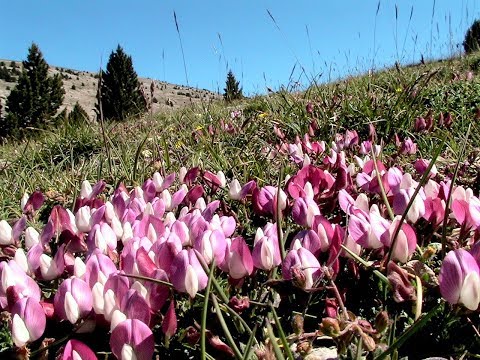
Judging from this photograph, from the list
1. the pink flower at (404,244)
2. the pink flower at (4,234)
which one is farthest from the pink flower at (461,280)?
the pink flower at (4,234)

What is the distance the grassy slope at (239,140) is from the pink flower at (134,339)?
127 cm

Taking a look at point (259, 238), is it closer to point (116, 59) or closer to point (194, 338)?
point (194, 338)

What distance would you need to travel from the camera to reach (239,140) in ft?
10.7

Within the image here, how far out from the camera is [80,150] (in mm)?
4141

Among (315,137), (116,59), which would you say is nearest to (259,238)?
(315,137)

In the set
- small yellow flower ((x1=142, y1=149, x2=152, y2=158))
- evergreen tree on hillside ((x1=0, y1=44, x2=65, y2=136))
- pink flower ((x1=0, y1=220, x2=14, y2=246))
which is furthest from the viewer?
evergreen tree on hillside ((x1=0, y1=44, x2=65, y2=136))

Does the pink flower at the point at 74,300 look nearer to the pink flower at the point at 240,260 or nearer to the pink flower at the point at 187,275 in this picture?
the pink flower at the point at 187,275

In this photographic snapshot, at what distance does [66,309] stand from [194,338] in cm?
24

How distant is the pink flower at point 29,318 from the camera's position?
81cm

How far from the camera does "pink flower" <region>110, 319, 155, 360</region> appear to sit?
0.75 metres

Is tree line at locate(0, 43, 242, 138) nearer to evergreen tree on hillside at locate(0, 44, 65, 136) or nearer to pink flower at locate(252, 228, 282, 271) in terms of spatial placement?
evergreen tree on hillside at locate(0, 44, 65, 136)

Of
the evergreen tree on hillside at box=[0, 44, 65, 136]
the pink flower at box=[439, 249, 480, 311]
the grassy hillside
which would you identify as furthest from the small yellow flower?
the evergreen tree on hillside at box=[0, 44, 65, 136]

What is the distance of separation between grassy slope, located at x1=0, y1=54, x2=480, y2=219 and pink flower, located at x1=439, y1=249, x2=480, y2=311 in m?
1.44

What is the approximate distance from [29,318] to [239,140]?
2.54 m
